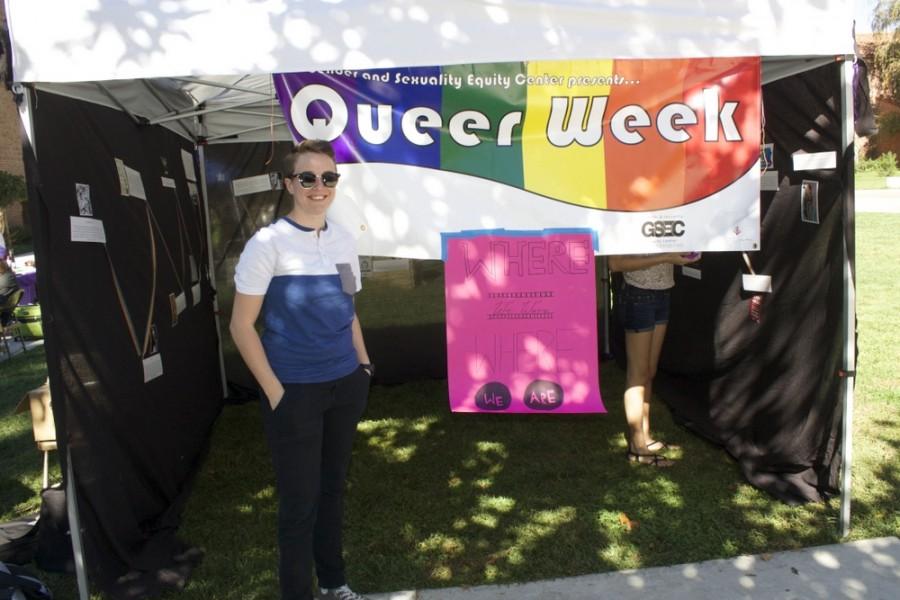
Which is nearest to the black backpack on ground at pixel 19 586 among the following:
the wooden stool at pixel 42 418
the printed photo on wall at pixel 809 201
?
the wooden stool at pixel 42 418

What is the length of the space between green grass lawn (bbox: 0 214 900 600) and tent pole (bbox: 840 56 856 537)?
279mm

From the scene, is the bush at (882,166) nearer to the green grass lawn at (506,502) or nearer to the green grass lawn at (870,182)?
the green grass lawn at (870,182)

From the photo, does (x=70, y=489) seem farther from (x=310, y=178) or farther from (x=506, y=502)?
(x=506, y=502)

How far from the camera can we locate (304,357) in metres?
2.48

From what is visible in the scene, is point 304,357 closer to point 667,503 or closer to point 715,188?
point 715,188

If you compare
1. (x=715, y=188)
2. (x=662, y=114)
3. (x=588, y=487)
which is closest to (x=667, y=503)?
(x=588, y=487)

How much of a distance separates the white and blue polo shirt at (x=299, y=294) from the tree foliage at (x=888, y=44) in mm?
35554

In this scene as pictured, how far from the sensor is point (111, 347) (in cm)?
321

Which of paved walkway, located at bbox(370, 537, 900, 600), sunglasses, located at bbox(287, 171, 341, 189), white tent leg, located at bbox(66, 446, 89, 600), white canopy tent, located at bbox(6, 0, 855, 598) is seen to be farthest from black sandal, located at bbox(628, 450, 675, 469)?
white tent leg, located at bbox(66, 446, 89, 600)

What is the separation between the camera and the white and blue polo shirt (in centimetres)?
238

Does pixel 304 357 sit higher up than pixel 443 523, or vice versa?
pixel 304 357

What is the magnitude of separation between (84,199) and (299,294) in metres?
1.32

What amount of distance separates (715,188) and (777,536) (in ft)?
5.73

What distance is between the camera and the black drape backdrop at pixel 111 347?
2.83 metres
